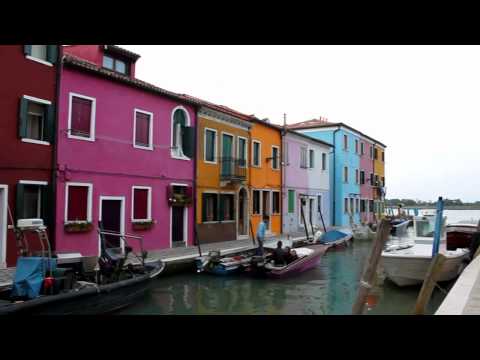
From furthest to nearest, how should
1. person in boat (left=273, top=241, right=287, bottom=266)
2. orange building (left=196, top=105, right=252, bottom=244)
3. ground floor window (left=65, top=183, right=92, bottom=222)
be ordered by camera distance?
orange building (left=196, top=105, right=252, bottom=244) → person in boat (left=273, top=241, right=287, bottom=266) → ground floor window (left=65, top=183, right=92, bottom=222)

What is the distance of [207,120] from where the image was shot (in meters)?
15.6

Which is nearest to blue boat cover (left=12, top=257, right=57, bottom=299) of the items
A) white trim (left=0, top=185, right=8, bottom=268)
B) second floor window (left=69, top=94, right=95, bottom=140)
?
white trim (left=0, top=185, right=8, bottom=268)

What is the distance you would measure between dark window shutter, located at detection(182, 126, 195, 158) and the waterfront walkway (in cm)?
939

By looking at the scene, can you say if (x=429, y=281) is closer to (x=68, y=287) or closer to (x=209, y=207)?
(x=68, y=287)

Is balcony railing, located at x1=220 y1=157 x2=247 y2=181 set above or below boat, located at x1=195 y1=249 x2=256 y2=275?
above

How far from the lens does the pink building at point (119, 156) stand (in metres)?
10.6

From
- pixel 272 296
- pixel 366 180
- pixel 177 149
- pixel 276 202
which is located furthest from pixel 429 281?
pixel 366 180

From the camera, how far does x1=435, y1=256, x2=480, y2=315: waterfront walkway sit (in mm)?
4824

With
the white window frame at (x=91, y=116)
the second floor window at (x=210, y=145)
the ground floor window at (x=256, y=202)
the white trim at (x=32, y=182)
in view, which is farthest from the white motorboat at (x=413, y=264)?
the white trim at (x=32, y=182)

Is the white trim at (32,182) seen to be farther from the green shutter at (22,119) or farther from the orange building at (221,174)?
the orange building at (221,174)

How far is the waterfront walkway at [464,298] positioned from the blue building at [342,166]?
19044 mm

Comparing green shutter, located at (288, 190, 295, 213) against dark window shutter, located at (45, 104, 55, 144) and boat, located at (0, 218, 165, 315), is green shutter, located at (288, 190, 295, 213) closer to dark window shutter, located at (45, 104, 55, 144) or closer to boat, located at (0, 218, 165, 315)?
dark window shutter, located at (45, 104, 55, 144)

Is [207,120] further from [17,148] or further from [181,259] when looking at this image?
[17,148]
